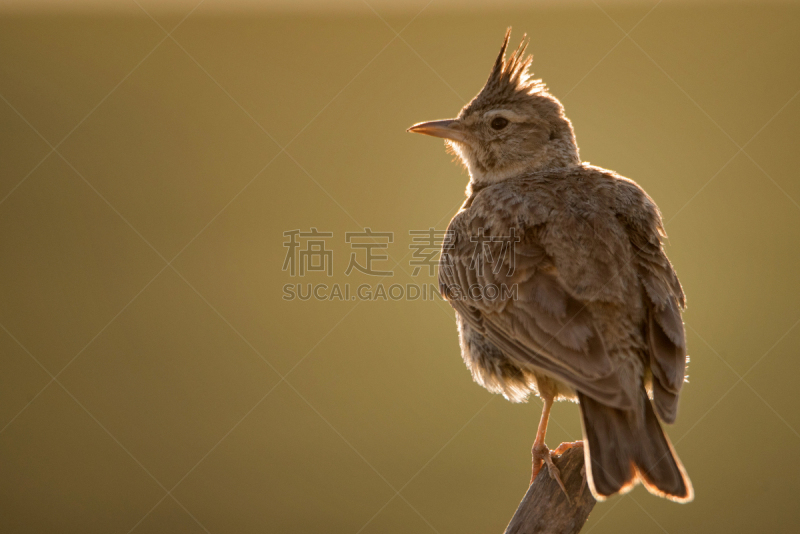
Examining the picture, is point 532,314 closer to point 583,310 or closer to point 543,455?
point 583,310

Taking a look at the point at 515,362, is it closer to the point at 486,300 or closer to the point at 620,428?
the point at 486,300

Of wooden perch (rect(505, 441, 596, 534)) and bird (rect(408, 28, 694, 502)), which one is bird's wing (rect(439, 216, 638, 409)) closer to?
bird (rect(408, 28, 694, 502))

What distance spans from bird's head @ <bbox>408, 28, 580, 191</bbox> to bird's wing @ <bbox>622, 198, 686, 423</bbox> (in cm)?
85

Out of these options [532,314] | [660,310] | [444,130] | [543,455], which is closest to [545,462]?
[543,455]

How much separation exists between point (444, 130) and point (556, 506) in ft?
7.97

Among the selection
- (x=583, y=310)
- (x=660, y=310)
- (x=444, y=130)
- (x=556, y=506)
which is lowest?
(x=556, y=506)

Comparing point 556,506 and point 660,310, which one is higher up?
point 660,310

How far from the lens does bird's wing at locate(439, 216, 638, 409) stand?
8.73ft

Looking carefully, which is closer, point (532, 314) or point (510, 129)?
point (532, 314)

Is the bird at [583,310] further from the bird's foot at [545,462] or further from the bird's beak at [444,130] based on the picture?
the bird's beak at [444,130]

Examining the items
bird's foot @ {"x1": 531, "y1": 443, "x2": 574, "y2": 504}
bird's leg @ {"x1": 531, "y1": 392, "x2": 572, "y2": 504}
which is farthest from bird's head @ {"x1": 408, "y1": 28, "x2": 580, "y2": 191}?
bird's foot @ {"x1": 531, "y1": 443, "x2": 574, "y2": 504}

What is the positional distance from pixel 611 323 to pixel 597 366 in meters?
0.28

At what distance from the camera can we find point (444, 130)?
4.31 metres

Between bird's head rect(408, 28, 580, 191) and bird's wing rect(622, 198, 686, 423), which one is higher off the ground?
bird's head rect(408, 28, 580, 191)
